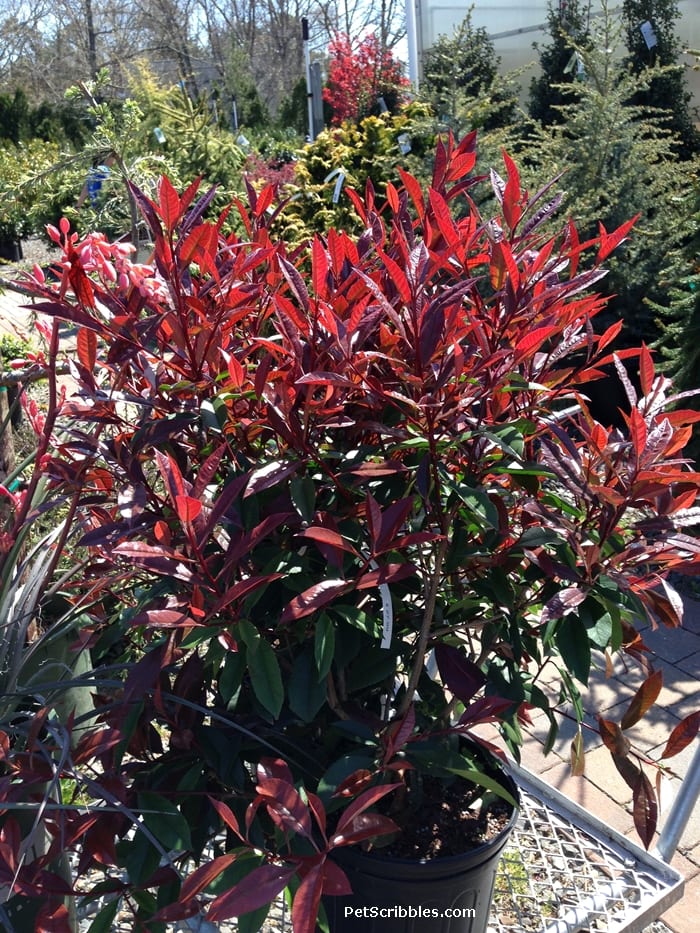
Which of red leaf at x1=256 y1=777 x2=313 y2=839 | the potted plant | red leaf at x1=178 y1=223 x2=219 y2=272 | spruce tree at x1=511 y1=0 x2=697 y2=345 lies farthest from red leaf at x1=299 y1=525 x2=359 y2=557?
spruce tree at x1=511 y1=0 x2=697 y2=345

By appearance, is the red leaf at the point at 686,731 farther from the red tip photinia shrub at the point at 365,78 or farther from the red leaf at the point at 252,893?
the red tip photinia shrub at the point at 365,78

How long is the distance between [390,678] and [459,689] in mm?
211

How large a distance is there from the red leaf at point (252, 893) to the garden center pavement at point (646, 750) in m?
1.31

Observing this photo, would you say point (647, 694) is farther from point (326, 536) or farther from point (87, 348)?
point (87, 348)

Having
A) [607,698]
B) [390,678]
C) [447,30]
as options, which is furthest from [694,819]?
[447,30]

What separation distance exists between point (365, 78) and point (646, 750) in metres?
10.6

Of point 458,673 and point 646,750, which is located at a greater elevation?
point 458,673

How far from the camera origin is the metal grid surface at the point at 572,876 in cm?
132

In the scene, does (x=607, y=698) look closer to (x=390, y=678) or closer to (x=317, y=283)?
(x=390, y=678)

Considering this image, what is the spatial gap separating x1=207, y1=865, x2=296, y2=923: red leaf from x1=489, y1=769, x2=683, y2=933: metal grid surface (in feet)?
2.43

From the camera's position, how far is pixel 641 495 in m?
0.92

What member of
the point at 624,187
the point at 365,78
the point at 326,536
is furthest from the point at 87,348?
the point at 365,78

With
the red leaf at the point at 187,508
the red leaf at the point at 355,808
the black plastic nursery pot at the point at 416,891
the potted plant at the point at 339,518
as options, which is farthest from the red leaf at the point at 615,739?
the red leaf at the point at 187,508

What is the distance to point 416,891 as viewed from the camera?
1.17m
